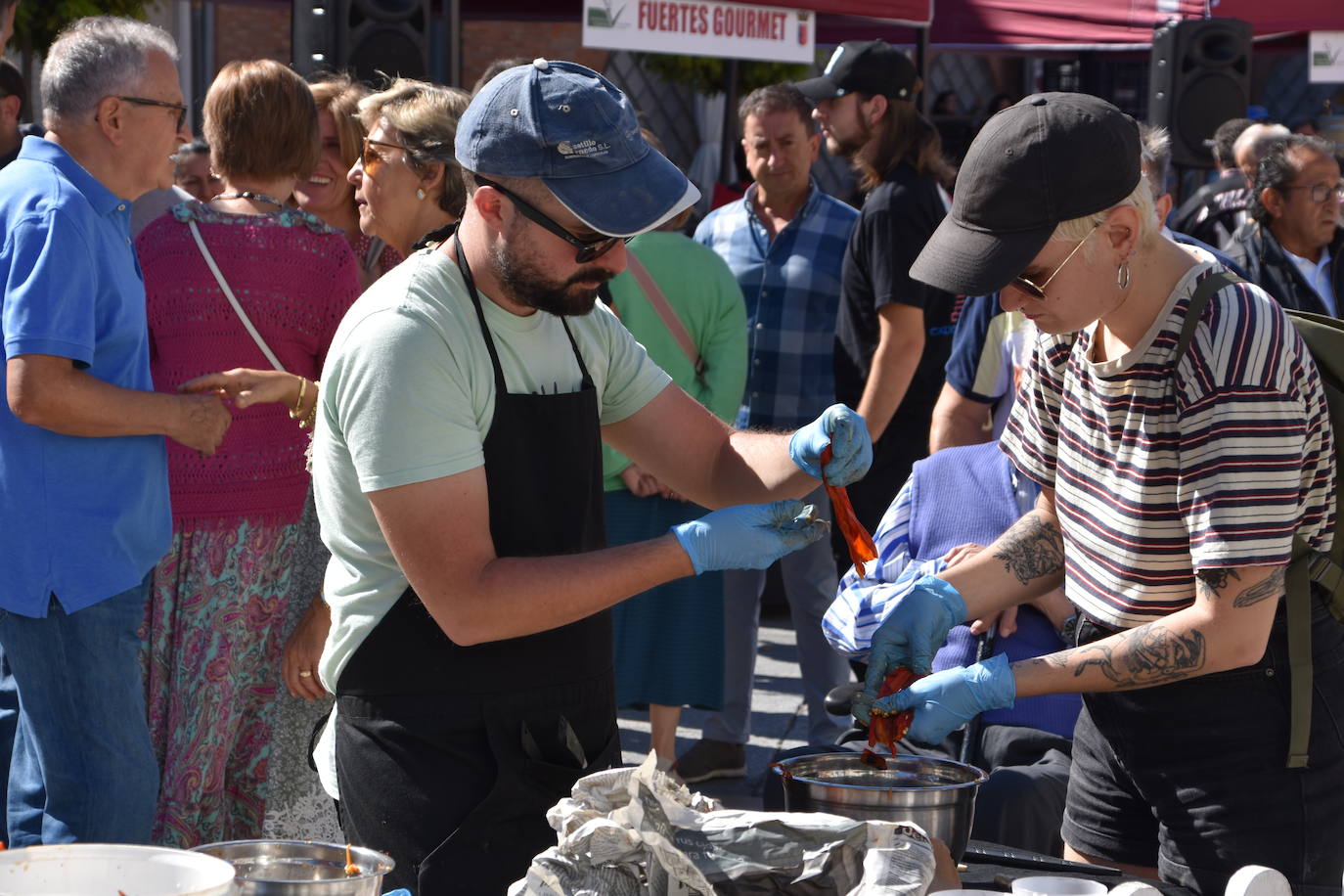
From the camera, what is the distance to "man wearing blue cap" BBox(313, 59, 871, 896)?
2.01 m

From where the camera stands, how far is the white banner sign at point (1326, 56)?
9.54 m

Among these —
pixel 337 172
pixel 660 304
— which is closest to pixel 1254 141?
pixel 660 304

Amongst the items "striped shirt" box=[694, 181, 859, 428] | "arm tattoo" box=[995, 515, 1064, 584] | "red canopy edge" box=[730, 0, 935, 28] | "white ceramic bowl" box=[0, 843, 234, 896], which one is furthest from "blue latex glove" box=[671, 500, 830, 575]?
"red canopy edge" box=[730, 0, 935, 28]

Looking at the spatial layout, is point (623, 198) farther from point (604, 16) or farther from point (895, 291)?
point (604, 16)

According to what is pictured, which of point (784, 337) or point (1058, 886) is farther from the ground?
point (784, 337)

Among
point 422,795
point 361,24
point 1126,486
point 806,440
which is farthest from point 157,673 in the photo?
point 361,24

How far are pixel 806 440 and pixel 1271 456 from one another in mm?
675

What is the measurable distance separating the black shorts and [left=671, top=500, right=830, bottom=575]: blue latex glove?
1.88 ft

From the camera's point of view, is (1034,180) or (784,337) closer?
(1034,180)

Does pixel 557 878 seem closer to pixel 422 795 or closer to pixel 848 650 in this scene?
pixel 422 795

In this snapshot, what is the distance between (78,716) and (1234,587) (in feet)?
6.98

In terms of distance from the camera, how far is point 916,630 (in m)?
2.36

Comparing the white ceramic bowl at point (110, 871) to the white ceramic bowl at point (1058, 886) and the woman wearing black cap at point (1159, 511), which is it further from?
the woman wearing black cap at point (1159, 511)

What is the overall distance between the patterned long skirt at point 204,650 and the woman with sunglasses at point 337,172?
1029 millimetres
